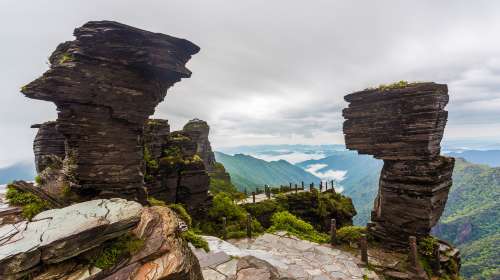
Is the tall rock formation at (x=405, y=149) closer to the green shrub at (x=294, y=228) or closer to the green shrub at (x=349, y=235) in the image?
the green shrub at (x=349, y=235)

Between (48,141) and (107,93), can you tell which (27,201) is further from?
(48,141)

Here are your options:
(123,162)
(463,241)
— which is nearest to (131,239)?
(123,162)

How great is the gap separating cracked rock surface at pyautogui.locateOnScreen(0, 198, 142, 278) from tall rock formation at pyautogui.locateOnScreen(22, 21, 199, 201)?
609cm

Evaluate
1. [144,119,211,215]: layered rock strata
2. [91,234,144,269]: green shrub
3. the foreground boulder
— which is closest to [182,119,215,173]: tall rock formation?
[144,119,211,215]: layered rock strata

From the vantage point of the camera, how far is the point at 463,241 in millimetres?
153875

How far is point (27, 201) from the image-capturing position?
836 cm

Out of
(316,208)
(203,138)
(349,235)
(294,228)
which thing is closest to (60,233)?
(349,235)

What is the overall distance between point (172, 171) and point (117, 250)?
2144 centimetres

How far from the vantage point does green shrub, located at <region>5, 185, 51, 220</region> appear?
7.71 metres

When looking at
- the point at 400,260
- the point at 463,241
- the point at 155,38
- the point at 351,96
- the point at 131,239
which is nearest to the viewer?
the point at 131,239

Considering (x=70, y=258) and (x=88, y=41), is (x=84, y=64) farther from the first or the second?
(x=70, y=258)

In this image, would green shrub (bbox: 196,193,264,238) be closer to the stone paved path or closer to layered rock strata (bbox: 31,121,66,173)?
the stone paved path

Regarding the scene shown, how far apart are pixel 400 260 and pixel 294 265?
6291 mm

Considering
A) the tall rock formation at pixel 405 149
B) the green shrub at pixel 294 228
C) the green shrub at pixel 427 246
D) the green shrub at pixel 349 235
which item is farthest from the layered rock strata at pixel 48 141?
the green shrub at pixel 427 246
